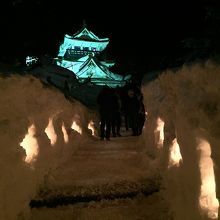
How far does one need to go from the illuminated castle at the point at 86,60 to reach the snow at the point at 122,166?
124 feet

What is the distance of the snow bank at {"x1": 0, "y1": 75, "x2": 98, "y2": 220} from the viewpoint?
4277mm

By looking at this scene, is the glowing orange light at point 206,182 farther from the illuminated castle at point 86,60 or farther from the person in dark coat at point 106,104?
the illuminated castle at point 86,60

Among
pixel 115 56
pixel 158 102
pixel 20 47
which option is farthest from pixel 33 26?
pixel 115 56

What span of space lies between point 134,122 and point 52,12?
7.22 meters

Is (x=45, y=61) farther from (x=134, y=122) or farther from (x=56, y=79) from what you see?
(x=134, y=122)

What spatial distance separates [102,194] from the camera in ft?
18.2

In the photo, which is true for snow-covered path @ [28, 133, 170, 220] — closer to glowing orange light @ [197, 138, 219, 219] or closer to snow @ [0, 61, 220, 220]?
snow @ [0, 61, 220, 220]

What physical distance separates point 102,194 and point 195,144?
2.23 m

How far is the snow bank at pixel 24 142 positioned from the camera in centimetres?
428

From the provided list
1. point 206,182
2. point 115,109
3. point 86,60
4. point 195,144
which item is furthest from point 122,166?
point 86,60

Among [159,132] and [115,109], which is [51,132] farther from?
[115,109]

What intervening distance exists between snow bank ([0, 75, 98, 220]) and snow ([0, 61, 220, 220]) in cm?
1

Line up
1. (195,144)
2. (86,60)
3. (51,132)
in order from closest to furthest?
(195,144) → (51,132) → (86,60)

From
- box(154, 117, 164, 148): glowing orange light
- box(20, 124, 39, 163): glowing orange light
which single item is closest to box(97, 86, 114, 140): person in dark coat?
box(154, 117, 164, 148): glowing orange light
